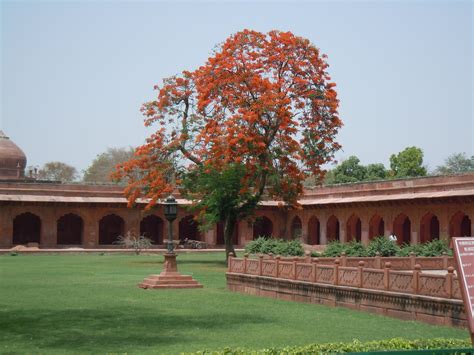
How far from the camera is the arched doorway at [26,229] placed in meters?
46.5

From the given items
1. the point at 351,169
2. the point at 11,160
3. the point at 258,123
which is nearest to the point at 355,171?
the point at 351,169

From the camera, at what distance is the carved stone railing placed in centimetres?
1359

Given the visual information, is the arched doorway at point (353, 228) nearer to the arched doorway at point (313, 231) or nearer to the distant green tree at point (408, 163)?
the arched doorway at point (313, 231)

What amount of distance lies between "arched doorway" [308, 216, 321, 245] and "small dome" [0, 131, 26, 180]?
18933mm

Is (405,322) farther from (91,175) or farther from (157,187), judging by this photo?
(91,175)

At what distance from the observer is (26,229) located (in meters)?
47.0

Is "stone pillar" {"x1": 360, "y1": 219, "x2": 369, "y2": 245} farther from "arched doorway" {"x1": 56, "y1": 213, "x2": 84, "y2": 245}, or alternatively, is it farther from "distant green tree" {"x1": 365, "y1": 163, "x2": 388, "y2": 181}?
"distant green tree" {"x1": 365, "y1": 163, "x2": 388, "y2": 181}

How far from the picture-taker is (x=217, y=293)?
19.1 metres

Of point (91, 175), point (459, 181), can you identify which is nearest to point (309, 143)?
point (459, 181)

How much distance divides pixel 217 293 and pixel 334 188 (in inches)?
992

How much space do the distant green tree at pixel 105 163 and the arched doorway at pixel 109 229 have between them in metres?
25.5

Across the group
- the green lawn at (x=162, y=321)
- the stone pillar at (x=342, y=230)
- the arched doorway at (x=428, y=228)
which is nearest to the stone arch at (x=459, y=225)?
the arched doorway at (x=428, y=228)

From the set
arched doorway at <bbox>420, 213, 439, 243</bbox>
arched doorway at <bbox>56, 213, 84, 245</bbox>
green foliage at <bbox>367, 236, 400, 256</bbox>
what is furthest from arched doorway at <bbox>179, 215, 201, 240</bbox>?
green foliage at <bbox>367, 236, 400, 256</bbox>

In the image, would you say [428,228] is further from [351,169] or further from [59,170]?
[59,170]
